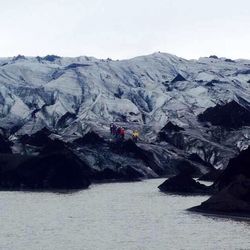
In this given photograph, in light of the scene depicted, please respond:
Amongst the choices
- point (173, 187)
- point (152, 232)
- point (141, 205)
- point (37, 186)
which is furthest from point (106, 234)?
point (37, 186)

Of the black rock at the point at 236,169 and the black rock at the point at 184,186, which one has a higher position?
the black rock at the point at 236,169

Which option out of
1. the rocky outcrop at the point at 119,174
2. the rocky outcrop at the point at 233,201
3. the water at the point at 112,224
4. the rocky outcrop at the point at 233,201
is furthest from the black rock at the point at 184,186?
the rocky outcrop at the point at 119,174

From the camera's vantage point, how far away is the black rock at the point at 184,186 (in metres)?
144

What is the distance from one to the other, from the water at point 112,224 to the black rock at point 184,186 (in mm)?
7636

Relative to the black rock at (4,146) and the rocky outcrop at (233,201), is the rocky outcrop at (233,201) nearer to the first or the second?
the rocky outcrop at (233,201)

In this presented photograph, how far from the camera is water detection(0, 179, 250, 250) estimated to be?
8062cm

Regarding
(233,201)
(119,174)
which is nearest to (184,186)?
(233,201)

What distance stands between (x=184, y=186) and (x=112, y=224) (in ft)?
170

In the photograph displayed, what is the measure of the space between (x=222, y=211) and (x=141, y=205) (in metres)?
19.6

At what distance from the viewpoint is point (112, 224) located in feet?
318

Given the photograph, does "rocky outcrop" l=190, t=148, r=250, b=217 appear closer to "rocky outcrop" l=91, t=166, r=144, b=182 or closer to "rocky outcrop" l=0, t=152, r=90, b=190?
"rocky outcrop" l=0, t=152, r=90, b=190

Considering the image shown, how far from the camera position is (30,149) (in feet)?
646

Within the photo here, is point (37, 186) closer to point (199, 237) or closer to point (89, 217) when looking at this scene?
point (89, 217)

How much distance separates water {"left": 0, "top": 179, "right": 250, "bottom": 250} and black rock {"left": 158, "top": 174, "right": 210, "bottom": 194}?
7636 mm
